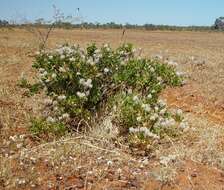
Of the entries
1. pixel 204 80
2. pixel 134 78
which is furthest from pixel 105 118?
pixel 204 80

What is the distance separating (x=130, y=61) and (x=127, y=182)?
2384 millimetres

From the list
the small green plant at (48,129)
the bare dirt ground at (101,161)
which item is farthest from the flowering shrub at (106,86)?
the bare dirt ground at (101,161)

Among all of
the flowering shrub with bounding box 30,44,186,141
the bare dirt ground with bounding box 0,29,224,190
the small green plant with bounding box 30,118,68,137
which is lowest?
the bare dirt ground with bounding box 0,29,224,190

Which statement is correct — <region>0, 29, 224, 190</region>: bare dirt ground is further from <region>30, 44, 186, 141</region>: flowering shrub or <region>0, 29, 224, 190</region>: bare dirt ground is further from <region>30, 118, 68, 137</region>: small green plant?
<region>30, 44, 186, 141</region>: flowering shrub

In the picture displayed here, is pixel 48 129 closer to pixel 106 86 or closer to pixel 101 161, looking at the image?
pixel 101 161

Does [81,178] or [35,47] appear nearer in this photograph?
[81,178]

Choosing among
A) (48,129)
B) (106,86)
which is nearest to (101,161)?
(48,129)

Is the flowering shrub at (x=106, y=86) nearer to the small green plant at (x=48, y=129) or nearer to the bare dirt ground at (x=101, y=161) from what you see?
the small green plant at (x=48, y=129)

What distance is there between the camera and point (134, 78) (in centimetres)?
701

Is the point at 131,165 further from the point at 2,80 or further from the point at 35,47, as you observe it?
the point at 35,47

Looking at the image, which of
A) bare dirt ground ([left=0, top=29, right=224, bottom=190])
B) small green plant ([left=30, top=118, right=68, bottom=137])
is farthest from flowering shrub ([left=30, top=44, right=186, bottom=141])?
bare dirt ground ([left=0, top=29, right=224, bottom=190])

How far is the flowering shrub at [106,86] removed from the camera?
6258 mm

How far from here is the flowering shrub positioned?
6258mm

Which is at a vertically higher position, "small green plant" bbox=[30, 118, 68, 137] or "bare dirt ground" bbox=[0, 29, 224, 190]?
"small green plant" bbox=[30, 118, 68, 137]
